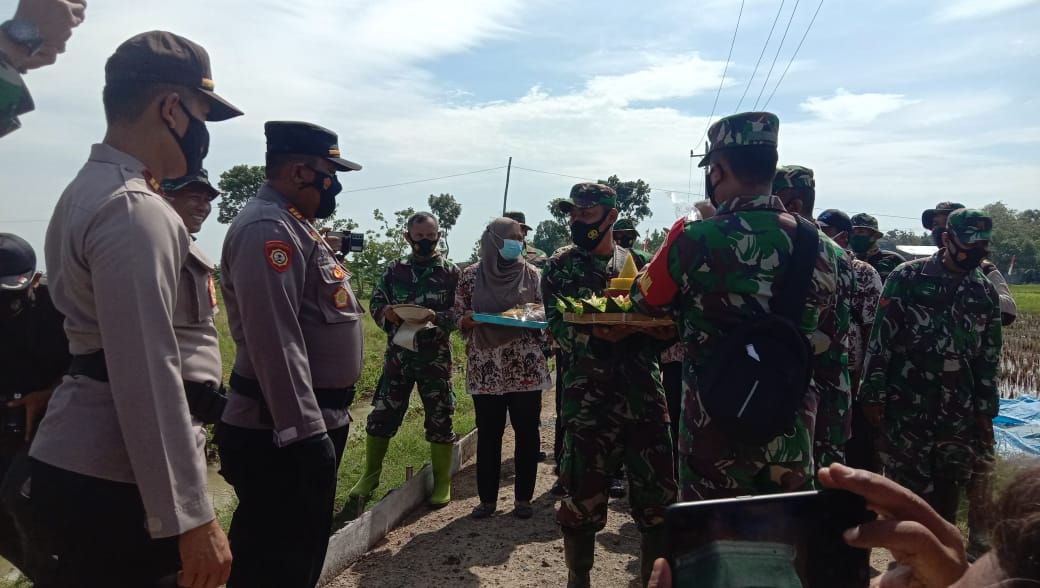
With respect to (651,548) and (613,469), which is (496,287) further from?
(651,548)

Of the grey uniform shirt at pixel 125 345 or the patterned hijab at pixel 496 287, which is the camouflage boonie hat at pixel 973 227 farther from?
the grey uniform shirt at pixel 125 345

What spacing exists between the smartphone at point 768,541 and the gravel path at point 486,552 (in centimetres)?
308

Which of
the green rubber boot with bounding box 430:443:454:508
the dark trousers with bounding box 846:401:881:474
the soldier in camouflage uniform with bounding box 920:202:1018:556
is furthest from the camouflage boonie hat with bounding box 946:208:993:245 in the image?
the green rubber boot with bounding box 430:443:454:508

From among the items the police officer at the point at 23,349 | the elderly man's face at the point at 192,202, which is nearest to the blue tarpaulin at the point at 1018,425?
the elderly man's face at the point at 192,202

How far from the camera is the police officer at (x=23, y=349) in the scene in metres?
2.97

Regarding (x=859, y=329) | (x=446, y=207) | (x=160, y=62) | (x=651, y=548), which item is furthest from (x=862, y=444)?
(x=446, y=207)

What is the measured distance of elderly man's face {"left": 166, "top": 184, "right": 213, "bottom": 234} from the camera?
12.3 feet

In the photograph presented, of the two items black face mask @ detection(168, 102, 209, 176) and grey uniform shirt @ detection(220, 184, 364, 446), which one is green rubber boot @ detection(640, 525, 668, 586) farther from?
black face mask @ detection(168, 102, 209, 176)

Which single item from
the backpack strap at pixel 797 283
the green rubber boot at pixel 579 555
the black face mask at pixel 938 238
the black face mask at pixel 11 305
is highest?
the black face mask at pixel 938 238

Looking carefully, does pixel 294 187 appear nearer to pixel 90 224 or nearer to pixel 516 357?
pixel 90 224

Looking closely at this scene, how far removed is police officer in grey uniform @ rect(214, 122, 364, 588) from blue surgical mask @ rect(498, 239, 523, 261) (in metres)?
2.36

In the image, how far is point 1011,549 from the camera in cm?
95

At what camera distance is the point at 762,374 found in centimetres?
244

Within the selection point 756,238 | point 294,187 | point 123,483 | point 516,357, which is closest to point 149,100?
point 294,187
